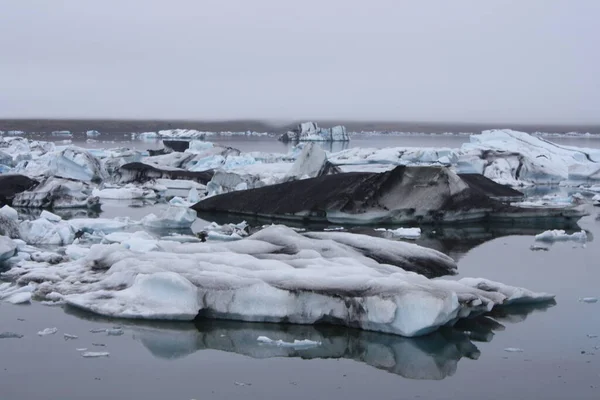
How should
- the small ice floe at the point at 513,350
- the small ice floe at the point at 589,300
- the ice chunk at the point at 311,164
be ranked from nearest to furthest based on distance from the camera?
the small ice floe at the point at 513,350 → the small ice floe at the point at 589,300 → the ice chunk at the point at 311,164

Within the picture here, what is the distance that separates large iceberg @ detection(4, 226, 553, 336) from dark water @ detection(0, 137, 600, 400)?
11cm

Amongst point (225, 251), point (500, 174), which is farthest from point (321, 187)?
point (500, 174)

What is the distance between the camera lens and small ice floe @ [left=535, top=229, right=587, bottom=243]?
10.3 m

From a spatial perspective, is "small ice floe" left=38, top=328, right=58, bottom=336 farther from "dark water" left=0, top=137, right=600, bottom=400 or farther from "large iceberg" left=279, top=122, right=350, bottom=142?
"large iceberg" left=279, top=122, right=350, bottom=142

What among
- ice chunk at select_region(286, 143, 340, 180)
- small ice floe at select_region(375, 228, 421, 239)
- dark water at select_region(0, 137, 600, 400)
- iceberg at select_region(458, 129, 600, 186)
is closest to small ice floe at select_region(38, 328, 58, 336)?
dark water at select_region(0, 137, 600, 400)

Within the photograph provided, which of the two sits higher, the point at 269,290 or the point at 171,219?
the point at 269,290

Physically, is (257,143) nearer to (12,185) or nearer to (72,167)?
(72,167)

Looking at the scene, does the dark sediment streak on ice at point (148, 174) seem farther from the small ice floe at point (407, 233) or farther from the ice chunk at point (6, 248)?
the ice chunk at point (6, 248)

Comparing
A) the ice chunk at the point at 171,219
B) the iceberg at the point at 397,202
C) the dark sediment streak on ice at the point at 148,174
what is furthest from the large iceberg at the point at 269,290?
the dark sediment streak on ice at the point at 148,174

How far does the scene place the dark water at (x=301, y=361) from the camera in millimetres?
4348

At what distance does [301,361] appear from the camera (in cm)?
491

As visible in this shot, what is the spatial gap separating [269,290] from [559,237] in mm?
6140

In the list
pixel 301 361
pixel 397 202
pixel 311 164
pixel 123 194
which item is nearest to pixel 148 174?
pixel 123 194

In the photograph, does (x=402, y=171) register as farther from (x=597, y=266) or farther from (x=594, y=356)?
(x=594, y=356)
